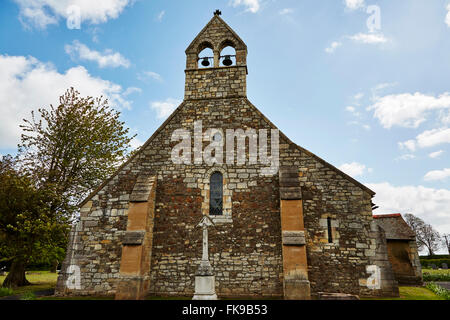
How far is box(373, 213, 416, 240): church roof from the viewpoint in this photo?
20625mm

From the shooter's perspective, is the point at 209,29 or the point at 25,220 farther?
the point at 25,220

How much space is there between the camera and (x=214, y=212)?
11867mm

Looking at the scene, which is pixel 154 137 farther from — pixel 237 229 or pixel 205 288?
pixel 205 288

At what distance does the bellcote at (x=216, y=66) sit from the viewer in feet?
45.1

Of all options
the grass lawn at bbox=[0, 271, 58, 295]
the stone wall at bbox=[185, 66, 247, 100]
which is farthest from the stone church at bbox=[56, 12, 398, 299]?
the grass lawn at bbox=[0, 271, 58, 295]

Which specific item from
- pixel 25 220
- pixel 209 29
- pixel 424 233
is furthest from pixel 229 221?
pixel 424 233

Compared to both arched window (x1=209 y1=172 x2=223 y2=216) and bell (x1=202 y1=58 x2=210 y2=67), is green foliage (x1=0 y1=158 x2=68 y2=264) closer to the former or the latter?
arched window (x1=209 y1=172 x2=223 y2=216)

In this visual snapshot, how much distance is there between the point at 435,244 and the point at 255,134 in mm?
68862

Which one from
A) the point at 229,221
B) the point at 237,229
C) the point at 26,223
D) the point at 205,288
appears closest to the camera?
the point at 205,288

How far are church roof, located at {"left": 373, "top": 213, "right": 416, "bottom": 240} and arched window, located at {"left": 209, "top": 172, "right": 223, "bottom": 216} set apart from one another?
15.1 metres

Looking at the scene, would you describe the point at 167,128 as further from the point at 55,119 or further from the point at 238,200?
the point at 55,119

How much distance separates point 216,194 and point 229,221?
1292 millimetres

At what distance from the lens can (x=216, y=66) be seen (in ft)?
46.5
